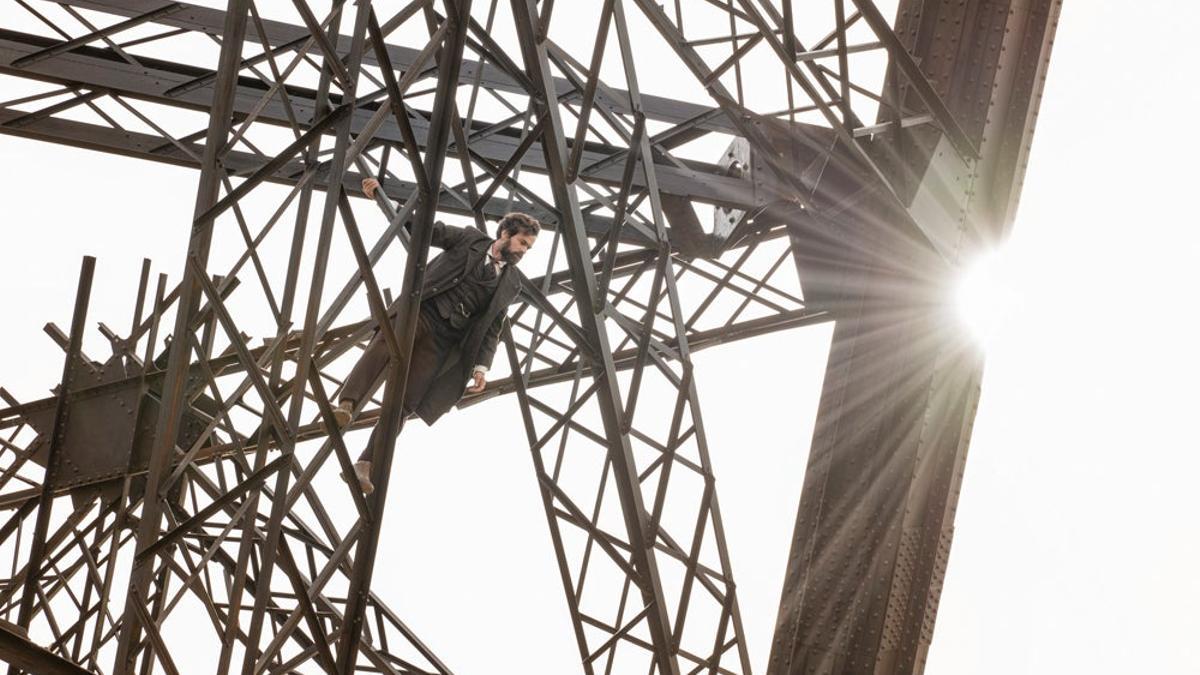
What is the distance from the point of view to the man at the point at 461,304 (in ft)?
34.6

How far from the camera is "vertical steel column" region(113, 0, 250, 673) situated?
27.1 ft

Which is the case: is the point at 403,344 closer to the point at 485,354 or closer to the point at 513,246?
the point at 513,246

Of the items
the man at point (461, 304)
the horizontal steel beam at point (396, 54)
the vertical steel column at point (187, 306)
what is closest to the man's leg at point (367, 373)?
the man at point (461, 304)

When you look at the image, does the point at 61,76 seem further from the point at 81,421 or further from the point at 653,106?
the point at 653,106

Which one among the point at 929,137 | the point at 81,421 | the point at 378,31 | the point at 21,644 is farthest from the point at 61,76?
the point at 21,644

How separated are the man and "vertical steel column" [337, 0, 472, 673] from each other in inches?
106

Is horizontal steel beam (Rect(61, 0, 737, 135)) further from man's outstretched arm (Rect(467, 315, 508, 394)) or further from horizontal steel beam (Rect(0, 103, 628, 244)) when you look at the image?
man's outstretched arm (Rect(467, 315, 508, 394))

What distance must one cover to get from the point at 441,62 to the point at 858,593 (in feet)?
15.6

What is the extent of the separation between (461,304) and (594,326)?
1.00 m

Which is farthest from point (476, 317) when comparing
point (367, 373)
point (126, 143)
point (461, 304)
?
point (126, 143)

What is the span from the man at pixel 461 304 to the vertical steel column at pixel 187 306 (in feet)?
7.04

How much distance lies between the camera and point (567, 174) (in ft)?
31.7

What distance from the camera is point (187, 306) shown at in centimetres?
841

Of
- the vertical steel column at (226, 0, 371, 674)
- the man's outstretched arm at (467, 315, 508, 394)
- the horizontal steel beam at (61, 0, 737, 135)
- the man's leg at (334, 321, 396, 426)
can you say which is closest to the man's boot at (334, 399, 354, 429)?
the man's leg at (334, 321, 396, 426)
